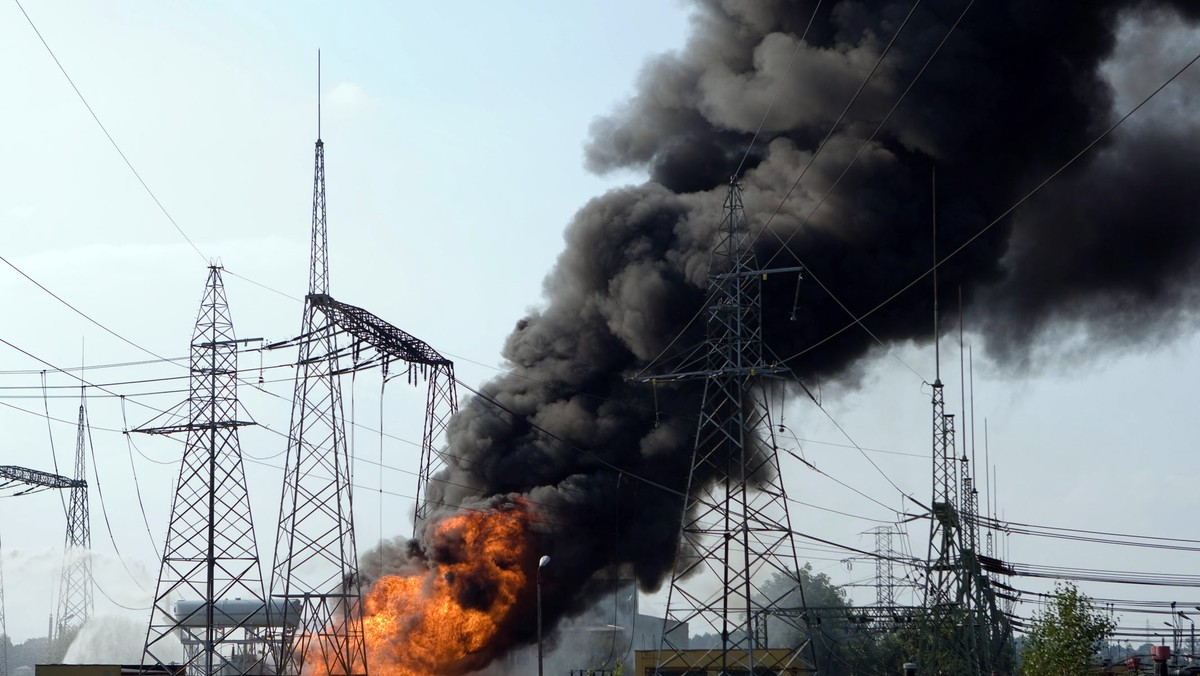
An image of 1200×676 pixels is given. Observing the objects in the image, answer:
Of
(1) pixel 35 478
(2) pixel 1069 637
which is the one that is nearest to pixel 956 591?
(2) pixel 1069 637

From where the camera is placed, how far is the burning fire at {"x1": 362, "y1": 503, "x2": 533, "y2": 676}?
5241 centimetres

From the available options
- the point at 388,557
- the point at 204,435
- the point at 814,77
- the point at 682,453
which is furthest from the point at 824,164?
the point at 204,435

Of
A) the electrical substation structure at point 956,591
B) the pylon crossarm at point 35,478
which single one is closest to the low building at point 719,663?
the electrical substation structure at point 956,591

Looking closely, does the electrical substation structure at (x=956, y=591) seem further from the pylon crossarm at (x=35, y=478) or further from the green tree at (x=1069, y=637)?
the pylon crossarm at (x=35, y=478)

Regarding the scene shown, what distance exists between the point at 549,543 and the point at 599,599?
7294 mm

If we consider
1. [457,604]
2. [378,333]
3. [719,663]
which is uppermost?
[378,333]

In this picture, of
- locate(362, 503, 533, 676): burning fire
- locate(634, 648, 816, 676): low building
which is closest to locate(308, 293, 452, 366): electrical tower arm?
locate(362, 503, 533, 676): burning fire

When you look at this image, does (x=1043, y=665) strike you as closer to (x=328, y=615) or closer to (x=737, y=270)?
(x=737, y=270)

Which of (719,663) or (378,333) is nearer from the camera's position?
(378,333)

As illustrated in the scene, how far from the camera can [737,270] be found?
44.6m

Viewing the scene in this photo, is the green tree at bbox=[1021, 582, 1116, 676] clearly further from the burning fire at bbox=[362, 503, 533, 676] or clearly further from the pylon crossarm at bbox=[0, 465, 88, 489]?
the pylon crossarm at bbox=[0, 465, 88, 489]

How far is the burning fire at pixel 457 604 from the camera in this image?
172 ft

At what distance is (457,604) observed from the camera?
5219cm

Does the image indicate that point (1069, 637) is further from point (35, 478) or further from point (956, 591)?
point (35, 478)
